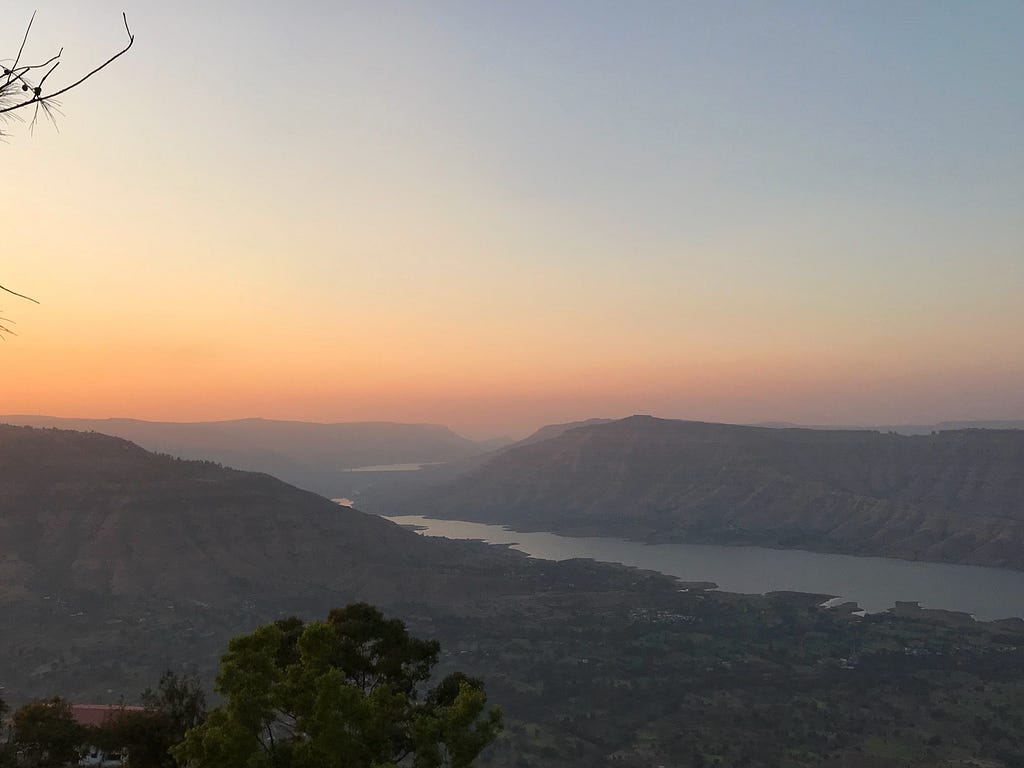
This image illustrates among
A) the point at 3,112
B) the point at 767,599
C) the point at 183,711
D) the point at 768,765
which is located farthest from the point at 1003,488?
the point at 3,112

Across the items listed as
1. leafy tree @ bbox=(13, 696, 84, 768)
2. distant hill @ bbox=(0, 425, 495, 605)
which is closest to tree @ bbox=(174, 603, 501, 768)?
leafy tree @ bbox=(13, 696, 84, 768)

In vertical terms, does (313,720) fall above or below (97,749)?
above

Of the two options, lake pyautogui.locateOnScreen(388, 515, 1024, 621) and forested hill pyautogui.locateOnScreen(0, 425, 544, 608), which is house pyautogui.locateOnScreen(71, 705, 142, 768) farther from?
lake pyautogui.locateOnScreen(388, 515, 1024, 621)

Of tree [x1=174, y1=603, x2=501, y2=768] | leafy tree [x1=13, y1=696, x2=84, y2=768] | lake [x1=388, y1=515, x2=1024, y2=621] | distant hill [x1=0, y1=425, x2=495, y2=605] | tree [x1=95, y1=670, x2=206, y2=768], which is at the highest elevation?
tree [x1=174, y1=603, x2=501, y2=768]

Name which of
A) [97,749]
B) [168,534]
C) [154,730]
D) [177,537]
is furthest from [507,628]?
[154,730]

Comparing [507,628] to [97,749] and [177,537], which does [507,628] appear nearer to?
[177,537]

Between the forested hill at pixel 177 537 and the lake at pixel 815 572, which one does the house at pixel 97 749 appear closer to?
the forested hill at pixel 177 537
